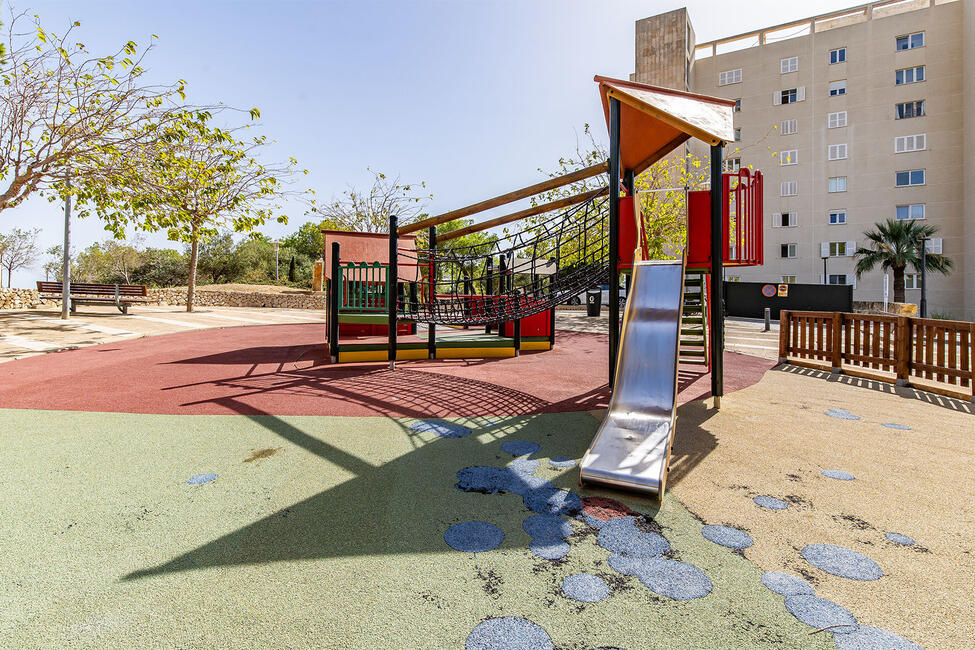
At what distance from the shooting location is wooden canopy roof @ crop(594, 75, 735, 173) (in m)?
4.52

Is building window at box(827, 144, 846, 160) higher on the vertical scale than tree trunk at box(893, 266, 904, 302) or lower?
higher

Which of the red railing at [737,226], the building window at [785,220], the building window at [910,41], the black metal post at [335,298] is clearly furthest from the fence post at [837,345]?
the building window at [910,41]

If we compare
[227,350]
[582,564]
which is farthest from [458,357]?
[582,564]

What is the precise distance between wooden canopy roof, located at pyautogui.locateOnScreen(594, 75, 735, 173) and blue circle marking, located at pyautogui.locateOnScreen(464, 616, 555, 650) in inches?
175

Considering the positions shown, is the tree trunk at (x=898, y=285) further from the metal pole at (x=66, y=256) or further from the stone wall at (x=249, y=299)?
the metal pole at (x=66, y=256)

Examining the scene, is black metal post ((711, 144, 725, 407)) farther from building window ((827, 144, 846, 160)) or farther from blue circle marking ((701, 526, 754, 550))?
building window ((827, 144, 846, 160))

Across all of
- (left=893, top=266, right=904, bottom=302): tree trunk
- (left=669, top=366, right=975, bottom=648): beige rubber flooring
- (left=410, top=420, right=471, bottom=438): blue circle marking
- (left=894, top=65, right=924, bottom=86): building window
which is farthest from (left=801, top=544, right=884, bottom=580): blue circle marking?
(left=894, top=65, right=924, bottom=86): building window

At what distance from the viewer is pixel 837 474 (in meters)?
3.20

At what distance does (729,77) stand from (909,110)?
38.1 feet

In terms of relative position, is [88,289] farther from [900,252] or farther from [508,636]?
[900,252]

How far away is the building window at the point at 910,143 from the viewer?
2945 centimetres

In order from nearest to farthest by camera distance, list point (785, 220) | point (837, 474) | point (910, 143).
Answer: point (837, 474)
point (910, 143)
point (785, 220)

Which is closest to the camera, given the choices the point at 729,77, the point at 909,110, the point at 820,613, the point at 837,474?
the point at 820,613

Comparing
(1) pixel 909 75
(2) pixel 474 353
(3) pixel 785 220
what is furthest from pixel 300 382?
(1) pixel 909 75
